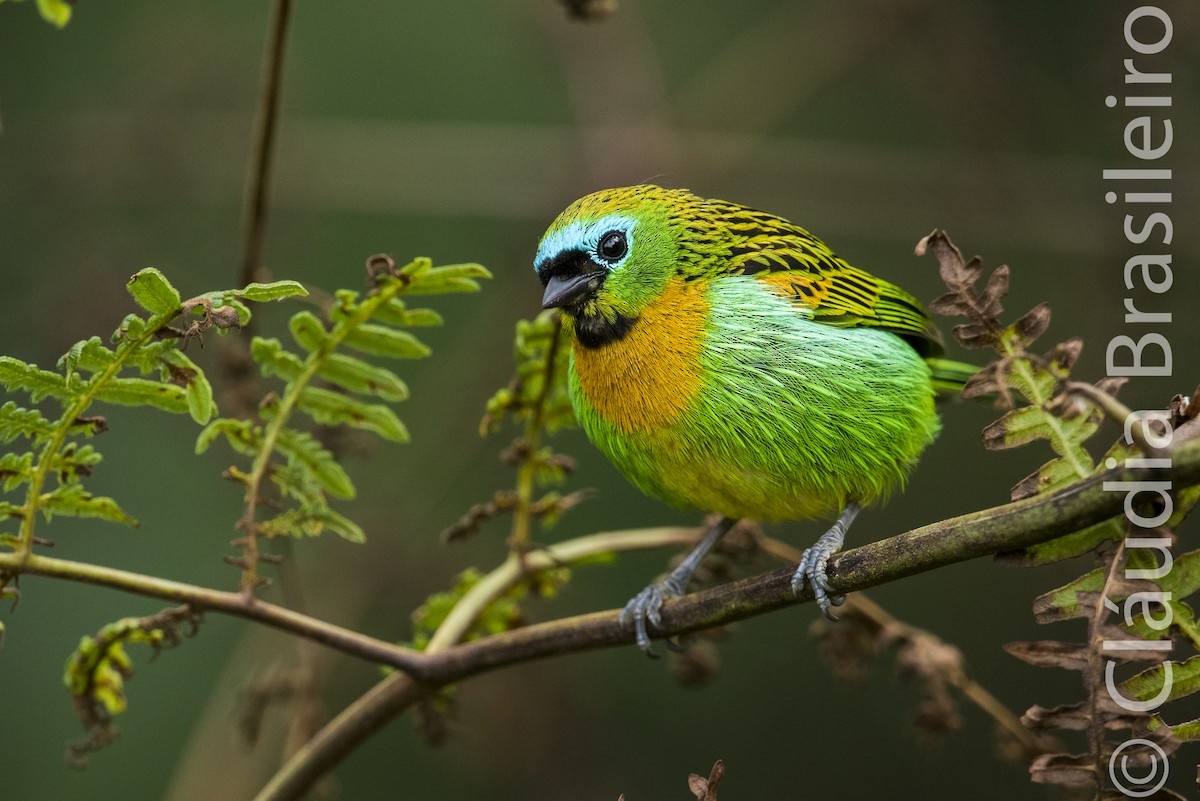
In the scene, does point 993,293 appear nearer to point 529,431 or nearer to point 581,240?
point 529,431

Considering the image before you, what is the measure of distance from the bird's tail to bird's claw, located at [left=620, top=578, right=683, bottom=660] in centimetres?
100

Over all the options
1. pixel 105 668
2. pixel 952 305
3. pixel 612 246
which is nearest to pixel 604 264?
pixel 612 246

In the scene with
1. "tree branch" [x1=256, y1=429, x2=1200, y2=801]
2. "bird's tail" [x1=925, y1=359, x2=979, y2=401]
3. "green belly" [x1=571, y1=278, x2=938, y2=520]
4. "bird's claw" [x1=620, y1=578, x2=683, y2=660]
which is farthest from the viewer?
"bird's tail" [x1=925, y1=359, x2=979, y2=401]

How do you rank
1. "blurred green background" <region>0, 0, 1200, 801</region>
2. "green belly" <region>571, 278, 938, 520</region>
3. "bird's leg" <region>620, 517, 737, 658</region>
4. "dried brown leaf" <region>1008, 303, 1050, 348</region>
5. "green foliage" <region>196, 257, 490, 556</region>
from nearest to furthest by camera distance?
"dried brown leaf" <region>1008, 303, 1050, 348</region>
"green foliage" <region>196, 257, 490, 556</region>
"green belly" <region>571, 278, 938, 520</region>
"bird's leg" <region>620, 517, 737, 658</region>
"blurred green background" <region>0, 0, 1200, 801</region>

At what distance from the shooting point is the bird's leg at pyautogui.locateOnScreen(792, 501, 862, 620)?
257cm

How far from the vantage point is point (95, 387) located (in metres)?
2.21

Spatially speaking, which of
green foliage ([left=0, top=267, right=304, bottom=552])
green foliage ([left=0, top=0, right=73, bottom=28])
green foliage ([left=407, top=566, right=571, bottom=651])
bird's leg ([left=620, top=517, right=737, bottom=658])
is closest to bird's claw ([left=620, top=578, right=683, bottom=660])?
bird's leg ([left=620, top=517, right=737, bottom=658])

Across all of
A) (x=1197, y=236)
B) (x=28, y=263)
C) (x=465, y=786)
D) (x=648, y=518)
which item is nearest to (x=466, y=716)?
(x=465, y=786)

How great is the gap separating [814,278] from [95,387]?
1.96 m

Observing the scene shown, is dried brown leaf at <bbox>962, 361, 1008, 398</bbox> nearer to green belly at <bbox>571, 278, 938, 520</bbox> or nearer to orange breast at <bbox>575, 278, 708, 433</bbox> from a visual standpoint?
green belly at <bbox>571, 278, 938, 520</bbox>

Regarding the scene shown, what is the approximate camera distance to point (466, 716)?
484 centimetres

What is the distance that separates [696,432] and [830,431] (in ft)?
1.13

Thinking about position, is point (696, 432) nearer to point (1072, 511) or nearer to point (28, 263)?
point (1072, 511)
